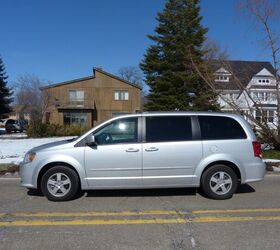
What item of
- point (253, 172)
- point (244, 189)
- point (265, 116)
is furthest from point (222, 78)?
point (253, 172)

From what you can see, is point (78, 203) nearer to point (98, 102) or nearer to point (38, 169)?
point (38, 169)

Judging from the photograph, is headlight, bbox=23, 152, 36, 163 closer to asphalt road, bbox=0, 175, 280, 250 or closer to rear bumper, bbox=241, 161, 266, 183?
asphalt road, bbox=0, 175, 280, 250

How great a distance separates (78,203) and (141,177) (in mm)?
1289

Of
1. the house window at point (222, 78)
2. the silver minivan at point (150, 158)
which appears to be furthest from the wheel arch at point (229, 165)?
the house window at point (222, 78)

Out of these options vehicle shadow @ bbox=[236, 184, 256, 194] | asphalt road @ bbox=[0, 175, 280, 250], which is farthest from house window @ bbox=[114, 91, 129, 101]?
asphalt road @ bbox=[0, 175, 280, 250]

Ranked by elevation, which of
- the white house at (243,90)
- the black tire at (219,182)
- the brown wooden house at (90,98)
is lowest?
the black tire at (219,182)

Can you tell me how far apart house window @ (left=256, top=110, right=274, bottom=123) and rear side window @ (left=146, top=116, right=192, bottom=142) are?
Result: 380 inches

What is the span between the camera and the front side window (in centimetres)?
738

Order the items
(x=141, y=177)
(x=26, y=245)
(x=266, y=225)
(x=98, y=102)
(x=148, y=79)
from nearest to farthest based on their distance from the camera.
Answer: (x=26, y=245) < (x=266, y=225) < (x=141, y=177) < (x=148, y=79) < (x=98, y=102)

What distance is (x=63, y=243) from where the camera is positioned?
4.93 meters

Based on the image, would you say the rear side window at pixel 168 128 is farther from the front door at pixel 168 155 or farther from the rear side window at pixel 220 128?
the rear side window at pixel 220 128

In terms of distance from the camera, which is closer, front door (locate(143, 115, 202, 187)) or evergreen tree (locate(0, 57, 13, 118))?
front door (locate(143, 115, 202, 187))

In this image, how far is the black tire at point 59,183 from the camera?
725 cm

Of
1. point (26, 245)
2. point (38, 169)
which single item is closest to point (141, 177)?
point (38, 169)
